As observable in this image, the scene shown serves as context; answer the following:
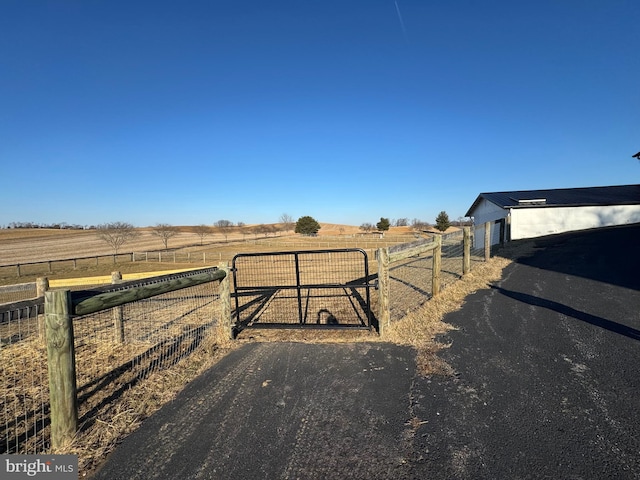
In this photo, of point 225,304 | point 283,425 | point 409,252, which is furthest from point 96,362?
point 409,252

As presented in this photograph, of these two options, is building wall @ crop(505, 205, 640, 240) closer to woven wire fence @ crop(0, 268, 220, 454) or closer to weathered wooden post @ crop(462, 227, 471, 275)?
weathered wooden post @ crop(462, 227, 471, 275)

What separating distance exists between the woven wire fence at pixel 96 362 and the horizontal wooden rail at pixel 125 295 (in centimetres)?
99

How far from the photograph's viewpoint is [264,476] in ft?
7.22

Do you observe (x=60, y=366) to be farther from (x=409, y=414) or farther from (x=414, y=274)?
(x=414, y=274)

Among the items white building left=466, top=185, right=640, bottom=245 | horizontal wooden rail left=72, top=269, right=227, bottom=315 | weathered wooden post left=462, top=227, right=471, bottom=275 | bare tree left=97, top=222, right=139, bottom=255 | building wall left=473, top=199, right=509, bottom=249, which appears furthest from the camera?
bare tree left=97, top=222, right=139, bottom=255

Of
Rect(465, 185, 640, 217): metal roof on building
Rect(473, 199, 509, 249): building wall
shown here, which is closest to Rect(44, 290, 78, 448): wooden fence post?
Rect(473, 199, 509, 249): building wall

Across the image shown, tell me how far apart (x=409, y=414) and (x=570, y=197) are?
34791 mm

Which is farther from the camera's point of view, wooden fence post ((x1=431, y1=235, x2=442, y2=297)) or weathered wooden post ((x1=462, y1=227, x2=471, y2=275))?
weathered wooden post ((x1=462, y1=227, x2=471, y2=275))

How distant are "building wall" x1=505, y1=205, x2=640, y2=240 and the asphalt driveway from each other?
23.5 meters

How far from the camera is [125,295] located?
3.44m

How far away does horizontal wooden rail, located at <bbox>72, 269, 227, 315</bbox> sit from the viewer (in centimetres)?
295

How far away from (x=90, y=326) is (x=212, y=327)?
10.8ft

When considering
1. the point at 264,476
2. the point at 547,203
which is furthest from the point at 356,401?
the point at 547,203

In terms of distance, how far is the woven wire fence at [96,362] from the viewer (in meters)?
3.06
